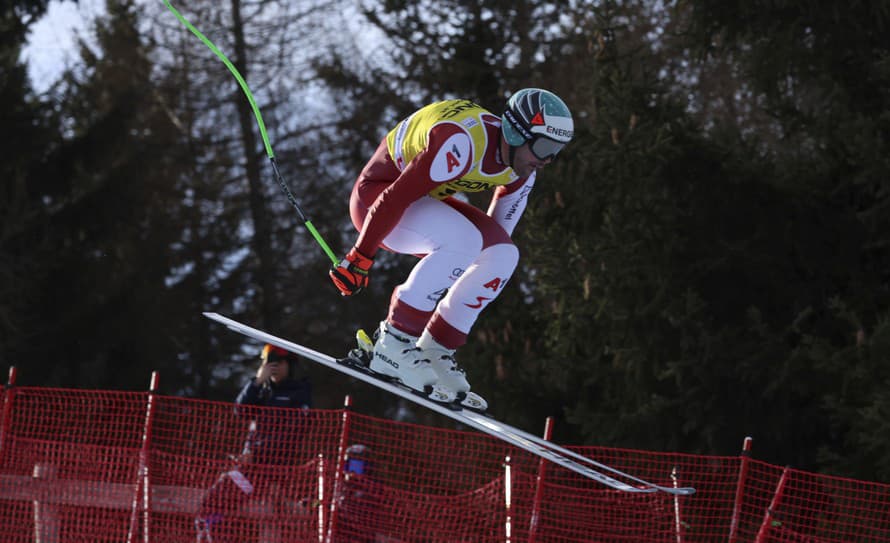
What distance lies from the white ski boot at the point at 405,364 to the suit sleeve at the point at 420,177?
465 millimetres

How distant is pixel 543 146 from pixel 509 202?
66cm

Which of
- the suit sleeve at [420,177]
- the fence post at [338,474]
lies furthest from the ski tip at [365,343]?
the fence post at [338,474]

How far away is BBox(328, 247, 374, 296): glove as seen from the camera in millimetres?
4434

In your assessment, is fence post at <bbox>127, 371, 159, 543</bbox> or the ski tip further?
fence post at <bbox>127, 371, 159, 543</bbox>

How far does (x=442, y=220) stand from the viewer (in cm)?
452

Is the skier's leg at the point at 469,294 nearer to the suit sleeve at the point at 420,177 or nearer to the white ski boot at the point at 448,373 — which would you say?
the white ski boot at the point at 448,373

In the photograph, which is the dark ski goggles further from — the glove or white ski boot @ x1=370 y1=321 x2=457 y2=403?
white ski boot @ x1=370 y1=321 x2=457 y2=403

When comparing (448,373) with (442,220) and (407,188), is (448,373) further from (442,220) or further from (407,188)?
(407,188)

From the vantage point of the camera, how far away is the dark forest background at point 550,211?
9266 mm

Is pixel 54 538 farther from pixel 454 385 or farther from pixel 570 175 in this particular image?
pixel 570 175

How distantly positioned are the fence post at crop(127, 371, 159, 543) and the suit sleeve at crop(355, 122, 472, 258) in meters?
2.76

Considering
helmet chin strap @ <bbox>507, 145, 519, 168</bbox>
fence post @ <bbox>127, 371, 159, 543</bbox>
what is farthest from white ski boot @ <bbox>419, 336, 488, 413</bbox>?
fence post @ <bbox>127, 371, 159, 543</bbox>

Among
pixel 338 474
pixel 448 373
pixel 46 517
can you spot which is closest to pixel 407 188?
pixel 448 373

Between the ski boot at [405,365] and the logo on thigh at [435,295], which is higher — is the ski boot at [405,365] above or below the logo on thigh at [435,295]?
below
